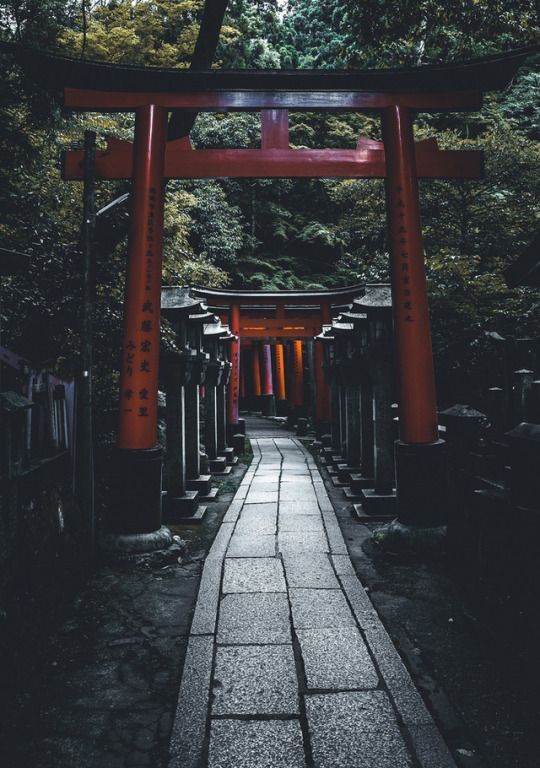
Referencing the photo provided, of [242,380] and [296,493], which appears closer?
[296,493]

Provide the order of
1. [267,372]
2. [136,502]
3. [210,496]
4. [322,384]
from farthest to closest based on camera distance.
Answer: [267,372], [322,384], [210,496], [136,502]

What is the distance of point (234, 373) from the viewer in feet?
57.6

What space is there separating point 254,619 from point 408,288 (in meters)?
4.26

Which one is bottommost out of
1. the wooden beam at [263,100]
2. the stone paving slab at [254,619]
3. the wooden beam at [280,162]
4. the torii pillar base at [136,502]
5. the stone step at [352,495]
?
the stone paving slab at [254,619]

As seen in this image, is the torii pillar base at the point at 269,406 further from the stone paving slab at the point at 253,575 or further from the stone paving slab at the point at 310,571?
the stone paving slab at the point at 253,575

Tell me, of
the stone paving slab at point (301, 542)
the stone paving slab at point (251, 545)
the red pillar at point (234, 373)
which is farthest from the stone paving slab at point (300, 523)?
the red pillar at point (234, 373)

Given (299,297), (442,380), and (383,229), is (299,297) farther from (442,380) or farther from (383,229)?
(442,380)

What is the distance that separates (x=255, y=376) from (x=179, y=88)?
23.5 meters

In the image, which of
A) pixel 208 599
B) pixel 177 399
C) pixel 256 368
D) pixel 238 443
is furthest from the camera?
pixel 256 368

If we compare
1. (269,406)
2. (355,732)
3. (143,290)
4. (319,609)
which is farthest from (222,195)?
(355,732)

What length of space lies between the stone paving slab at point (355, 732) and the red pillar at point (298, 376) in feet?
75.8

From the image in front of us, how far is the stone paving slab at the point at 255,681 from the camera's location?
3.00 metres

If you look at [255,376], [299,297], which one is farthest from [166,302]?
[255,376]

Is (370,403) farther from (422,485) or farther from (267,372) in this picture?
(267,372)
